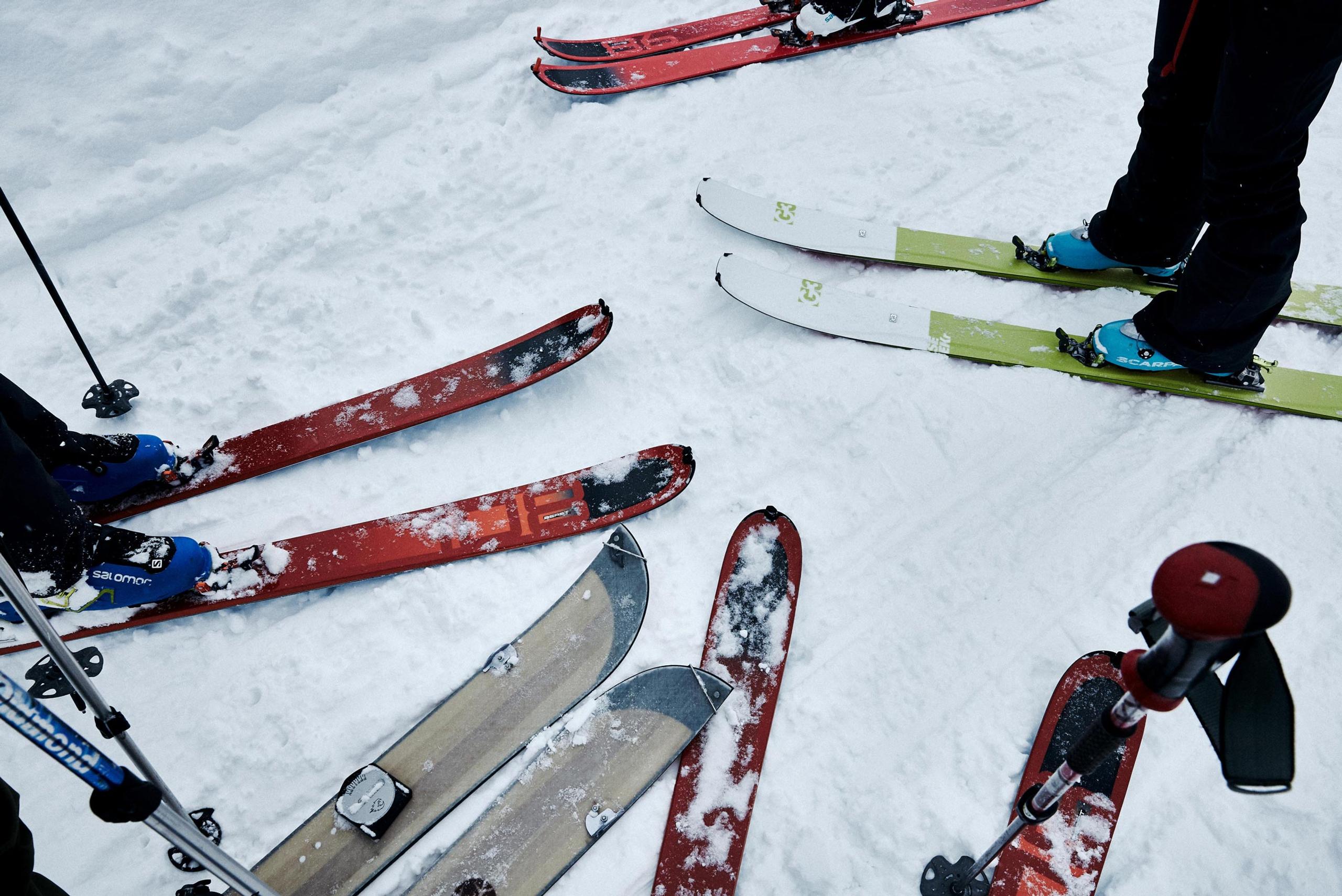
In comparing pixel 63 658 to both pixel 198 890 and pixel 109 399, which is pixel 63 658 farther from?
pixel 109 399

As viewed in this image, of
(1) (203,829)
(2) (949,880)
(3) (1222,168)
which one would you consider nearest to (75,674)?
(1) (203,829)

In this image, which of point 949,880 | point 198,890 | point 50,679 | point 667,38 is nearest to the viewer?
point 198,890

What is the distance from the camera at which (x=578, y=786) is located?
237 centimetres

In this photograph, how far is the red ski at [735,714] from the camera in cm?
225

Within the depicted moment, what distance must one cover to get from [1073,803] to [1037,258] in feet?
7.55

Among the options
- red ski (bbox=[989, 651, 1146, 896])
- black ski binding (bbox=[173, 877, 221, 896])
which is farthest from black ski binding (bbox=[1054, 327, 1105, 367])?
black ski binding (bbox=[173, 877, 221, 896])

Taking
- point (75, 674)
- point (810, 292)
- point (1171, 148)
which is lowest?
point (810, 292)

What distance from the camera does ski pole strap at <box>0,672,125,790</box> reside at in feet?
4.12

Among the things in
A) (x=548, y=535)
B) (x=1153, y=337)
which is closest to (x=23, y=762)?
(x=548, y=535)

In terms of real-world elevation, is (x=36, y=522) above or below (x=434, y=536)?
above

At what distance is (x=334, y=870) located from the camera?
7.42ft

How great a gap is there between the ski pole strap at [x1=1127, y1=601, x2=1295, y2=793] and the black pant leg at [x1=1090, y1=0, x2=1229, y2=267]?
2.04m

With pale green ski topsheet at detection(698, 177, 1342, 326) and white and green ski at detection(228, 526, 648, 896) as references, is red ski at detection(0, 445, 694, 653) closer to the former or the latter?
white and green ski at detection(228, 526, 648, 896)

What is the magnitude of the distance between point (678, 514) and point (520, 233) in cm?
169
